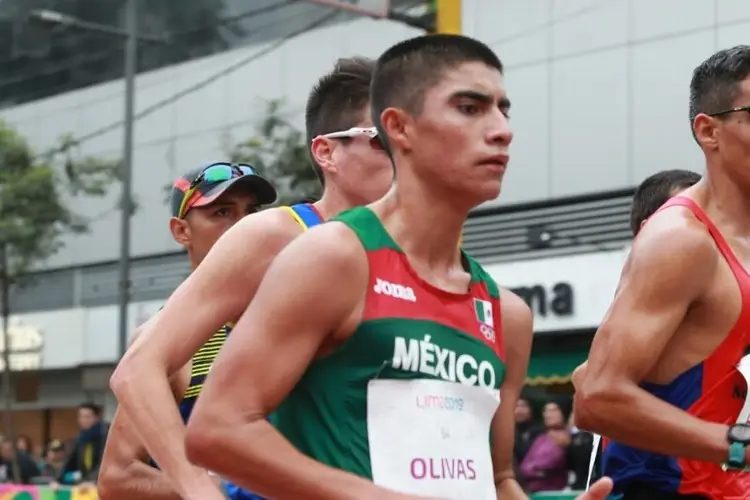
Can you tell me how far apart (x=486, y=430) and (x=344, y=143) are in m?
1.26

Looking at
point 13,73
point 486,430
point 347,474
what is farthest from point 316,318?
point 13,73

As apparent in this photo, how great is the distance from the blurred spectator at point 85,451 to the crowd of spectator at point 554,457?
4.95m

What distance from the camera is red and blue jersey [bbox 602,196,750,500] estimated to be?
4.22 metres

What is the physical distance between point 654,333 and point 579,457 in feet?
26.3

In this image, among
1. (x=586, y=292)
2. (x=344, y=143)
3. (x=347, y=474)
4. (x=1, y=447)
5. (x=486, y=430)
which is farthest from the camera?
Result: (x=1, y=447)

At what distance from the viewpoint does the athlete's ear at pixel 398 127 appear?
140 inches

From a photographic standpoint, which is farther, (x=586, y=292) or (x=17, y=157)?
(x=17, y=157)

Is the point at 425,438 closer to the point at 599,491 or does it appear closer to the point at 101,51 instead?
the point at 599,491

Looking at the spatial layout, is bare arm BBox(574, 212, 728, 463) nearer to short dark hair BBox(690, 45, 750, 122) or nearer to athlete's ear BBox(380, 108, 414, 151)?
short dark hair BBox(690, 45, 750, 122)

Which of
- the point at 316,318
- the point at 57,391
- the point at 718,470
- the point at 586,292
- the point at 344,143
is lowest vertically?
the point at 57,391

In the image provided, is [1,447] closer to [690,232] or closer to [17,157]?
[17,157]

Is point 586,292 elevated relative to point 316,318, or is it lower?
lower

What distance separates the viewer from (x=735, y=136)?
4406 mm

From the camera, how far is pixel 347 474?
3.18 m
